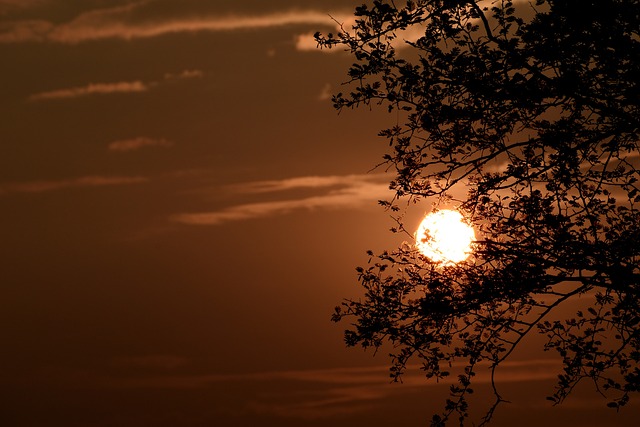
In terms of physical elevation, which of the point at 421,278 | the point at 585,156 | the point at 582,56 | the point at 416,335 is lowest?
the point at 416,335

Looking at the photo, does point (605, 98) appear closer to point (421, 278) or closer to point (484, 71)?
point (484, 71)

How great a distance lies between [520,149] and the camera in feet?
49.0

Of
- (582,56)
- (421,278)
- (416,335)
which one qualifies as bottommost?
(416,335)

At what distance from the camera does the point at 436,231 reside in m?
15.9

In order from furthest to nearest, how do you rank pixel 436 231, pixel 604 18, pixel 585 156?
pixel 436 231, pixel 585 156, pixel 604 18

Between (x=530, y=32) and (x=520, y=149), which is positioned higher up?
(x=530, y=32)

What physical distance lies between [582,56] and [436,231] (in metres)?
3.88

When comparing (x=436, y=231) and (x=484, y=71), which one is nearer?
(x=484, y=71)

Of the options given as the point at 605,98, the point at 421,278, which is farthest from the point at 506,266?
the point at 605,98

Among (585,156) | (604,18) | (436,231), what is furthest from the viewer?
(436,231)

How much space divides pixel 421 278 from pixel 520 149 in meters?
2.71

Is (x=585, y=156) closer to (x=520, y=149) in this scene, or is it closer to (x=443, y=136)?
(x=520, y=149)

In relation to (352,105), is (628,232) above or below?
below

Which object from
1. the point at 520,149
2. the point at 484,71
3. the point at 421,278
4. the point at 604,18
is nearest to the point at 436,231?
the point at 421,278
